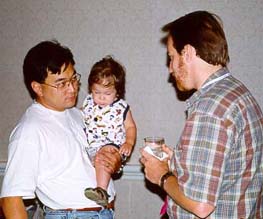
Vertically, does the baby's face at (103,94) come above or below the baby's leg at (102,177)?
above

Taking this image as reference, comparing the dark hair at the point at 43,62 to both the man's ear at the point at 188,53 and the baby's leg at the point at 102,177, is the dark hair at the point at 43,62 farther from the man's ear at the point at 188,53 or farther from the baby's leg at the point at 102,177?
the man's ear at the point at 188,53

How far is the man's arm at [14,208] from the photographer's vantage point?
1.77 metres

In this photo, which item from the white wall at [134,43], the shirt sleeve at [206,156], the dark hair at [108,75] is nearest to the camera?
the shirt sleeve at [206,156]

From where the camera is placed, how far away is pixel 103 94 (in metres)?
2.20

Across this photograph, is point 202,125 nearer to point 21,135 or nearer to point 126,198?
point 21,135

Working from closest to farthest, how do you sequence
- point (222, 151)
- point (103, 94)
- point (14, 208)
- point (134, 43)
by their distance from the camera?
1. point (222, 151)
2. point (14, 208)
3. point (103, 94)
4. point (134, 43)

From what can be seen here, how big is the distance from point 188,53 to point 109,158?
0.77 meters

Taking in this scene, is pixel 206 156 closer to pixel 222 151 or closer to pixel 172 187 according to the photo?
pixel 222 151

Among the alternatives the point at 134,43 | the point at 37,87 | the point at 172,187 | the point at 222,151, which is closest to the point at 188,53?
the point at 222,151

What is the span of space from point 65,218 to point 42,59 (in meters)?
0.71

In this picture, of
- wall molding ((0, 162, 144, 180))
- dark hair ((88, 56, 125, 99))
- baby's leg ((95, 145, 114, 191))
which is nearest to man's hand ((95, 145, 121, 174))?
baby's leg ((95, 145, 114, 191))

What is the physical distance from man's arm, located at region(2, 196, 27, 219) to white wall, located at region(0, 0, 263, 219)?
3.70 feet

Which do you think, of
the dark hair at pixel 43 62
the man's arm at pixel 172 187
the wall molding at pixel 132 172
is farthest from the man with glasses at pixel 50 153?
the wall molding at pixel 132 172

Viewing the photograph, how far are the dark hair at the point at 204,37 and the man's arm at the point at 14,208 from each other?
36.2 inches
